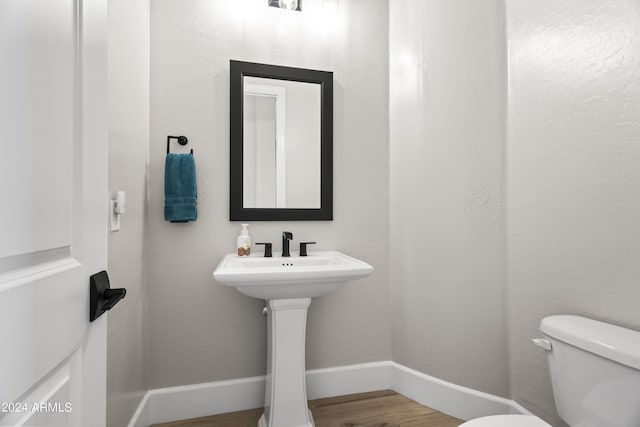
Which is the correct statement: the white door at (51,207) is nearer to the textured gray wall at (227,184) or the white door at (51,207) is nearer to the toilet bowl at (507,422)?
the toilet bowl at (507,422)

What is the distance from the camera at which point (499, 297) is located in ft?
5.21

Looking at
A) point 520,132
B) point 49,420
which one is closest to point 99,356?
point 49,420

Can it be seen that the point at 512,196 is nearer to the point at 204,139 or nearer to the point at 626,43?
the point at 626,43

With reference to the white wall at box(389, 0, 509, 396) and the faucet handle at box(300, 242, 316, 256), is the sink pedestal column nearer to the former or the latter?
the faucet handle at box(300, 242, 316, 256)

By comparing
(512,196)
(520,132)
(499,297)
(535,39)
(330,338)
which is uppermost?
(535,39)

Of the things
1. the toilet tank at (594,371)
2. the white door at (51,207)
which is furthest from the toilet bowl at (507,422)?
the white door at (51,207)

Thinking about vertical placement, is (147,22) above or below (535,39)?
above

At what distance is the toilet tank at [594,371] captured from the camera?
90cm

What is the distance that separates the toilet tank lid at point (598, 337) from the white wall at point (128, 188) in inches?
62.0

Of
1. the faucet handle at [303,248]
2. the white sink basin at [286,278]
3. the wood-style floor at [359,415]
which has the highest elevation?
the faucet handle at [303,248]

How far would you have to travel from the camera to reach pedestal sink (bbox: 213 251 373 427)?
4.58 ft

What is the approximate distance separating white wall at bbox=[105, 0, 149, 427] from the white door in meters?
0.66

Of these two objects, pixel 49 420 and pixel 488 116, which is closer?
pixel 49 420

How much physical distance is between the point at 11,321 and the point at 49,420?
0.63 feet
